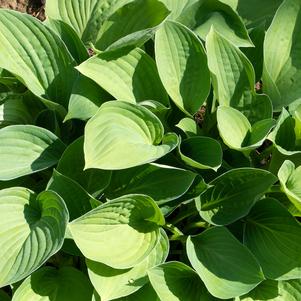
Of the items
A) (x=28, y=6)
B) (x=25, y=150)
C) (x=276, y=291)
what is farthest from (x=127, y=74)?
(x=28, y=6)

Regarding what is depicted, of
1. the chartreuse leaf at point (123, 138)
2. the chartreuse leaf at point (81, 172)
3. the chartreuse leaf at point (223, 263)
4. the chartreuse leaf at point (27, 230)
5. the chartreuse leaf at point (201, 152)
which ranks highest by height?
the chartreuse leaf at point (123, 138)

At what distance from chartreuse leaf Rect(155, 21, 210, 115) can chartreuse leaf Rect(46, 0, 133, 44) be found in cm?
35

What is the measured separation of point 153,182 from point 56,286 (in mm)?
419

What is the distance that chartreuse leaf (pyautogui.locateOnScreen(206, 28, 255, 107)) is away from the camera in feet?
5.53

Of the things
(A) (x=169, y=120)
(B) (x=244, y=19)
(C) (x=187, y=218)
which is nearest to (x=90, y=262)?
(C) (x=187, y=218)

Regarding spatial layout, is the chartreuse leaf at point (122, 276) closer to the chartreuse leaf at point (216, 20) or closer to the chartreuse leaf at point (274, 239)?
the chartreuse leaf at point (274, 239)

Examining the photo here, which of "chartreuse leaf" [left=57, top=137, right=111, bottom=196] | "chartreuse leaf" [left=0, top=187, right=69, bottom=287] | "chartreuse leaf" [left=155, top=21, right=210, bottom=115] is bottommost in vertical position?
"chartreuse leaf" [left=0, top=187, right=69, bottom=287]

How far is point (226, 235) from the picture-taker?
165 cm

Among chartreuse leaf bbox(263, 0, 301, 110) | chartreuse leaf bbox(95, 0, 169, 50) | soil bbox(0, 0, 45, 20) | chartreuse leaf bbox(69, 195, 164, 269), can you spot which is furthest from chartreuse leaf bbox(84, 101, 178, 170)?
soil bbox(0, 0, 45, 20)

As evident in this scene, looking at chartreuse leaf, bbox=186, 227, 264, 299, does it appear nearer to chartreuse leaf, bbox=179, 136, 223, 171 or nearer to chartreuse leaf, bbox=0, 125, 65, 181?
chartreuse leaf, bbox=179, 136, 223, 171

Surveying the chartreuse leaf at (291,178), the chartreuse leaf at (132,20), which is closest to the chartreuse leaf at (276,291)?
the chartreuse leaf at (291,178)

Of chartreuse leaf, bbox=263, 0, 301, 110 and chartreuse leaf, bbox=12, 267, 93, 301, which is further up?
chartreuse leaf, bbox=263, 0, 301, 110

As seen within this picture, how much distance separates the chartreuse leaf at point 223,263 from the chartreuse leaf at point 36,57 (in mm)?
641

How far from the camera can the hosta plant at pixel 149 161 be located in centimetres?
155
